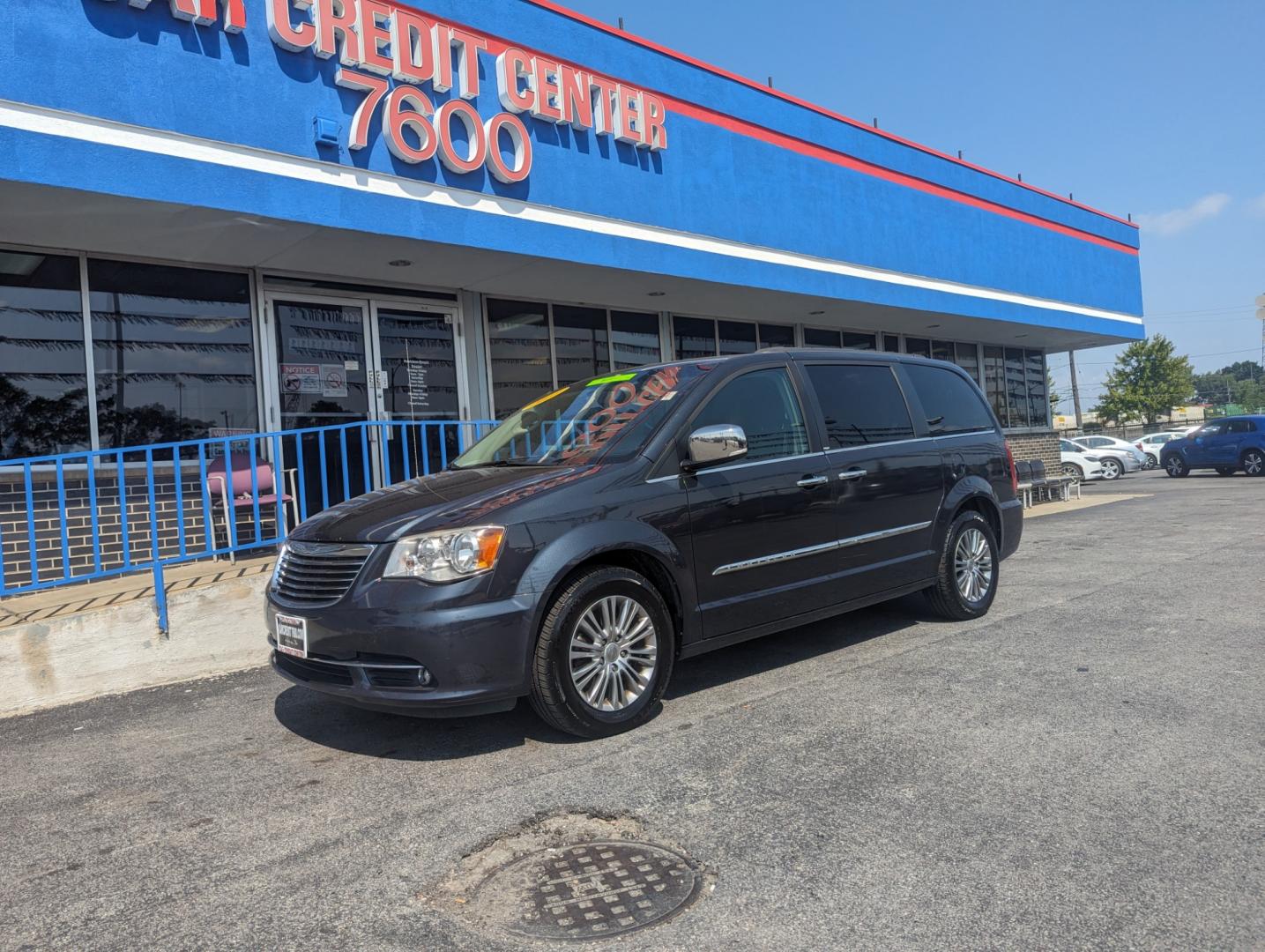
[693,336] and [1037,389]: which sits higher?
[693,336]

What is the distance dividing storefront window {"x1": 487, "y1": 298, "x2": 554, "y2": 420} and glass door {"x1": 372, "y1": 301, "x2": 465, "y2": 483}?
1.92ft

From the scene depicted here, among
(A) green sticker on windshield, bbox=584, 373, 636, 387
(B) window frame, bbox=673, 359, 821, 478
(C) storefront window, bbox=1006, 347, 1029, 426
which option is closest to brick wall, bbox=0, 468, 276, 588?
(A) green sticker on windshield, bbox=584, 373, 636, 387

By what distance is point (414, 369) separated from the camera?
398 inches

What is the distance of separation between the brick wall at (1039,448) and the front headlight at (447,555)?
16.0m

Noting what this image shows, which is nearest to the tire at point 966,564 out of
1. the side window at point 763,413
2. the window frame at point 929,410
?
the window frame at point 929,410

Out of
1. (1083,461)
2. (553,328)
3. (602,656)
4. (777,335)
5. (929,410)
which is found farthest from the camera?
(1083,461)

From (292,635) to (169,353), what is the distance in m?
5.60

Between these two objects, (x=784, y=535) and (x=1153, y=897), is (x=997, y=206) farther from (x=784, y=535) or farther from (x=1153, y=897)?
(x=1153, y=897)

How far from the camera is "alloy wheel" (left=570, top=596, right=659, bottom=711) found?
396 cm

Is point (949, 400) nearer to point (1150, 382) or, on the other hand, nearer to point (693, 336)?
point (693, 336)

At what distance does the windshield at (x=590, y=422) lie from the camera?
453 centimetres

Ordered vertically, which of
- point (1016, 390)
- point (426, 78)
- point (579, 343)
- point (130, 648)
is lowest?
point (130, 648)

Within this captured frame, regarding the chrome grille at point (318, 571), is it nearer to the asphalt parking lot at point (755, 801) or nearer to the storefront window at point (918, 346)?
the asphalt parking lot at point (755, 801)

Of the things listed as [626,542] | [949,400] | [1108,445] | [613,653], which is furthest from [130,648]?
[1108,445]
